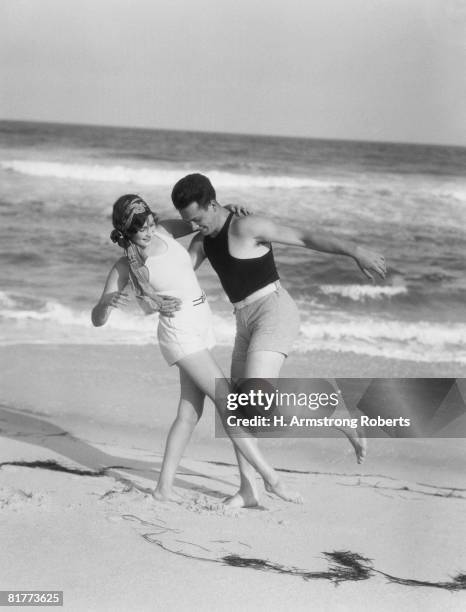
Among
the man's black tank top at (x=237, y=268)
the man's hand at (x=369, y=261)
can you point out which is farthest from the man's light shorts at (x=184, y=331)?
the man's hand at (x=369, y=261)

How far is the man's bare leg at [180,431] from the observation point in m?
3.41

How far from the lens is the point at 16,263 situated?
34.7 ft

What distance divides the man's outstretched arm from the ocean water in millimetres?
3546

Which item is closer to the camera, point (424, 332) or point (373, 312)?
point (424, 332)

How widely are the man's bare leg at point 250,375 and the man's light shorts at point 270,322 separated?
0.03m

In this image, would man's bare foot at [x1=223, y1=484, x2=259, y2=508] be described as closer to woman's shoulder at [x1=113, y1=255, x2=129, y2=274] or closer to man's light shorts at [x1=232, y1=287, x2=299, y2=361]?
man's light shorts at [x1=232, y1=287, x2=299, y2=361]

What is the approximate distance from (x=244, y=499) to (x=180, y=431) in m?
0.38

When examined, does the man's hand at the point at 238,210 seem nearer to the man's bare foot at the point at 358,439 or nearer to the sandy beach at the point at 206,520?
the man's bare foot at the point at 358,439

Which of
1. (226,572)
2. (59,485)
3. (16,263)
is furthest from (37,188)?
(226,572)

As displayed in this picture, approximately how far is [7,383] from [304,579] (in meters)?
3.01

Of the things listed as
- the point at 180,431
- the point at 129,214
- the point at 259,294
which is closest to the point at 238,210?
the point at 259,294

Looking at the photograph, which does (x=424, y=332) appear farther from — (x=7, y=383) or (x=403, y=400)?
(x=7, y=383)

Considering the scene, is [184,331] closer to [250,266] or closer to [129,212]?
[250,266]

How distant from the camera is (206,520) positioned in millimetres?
3213
